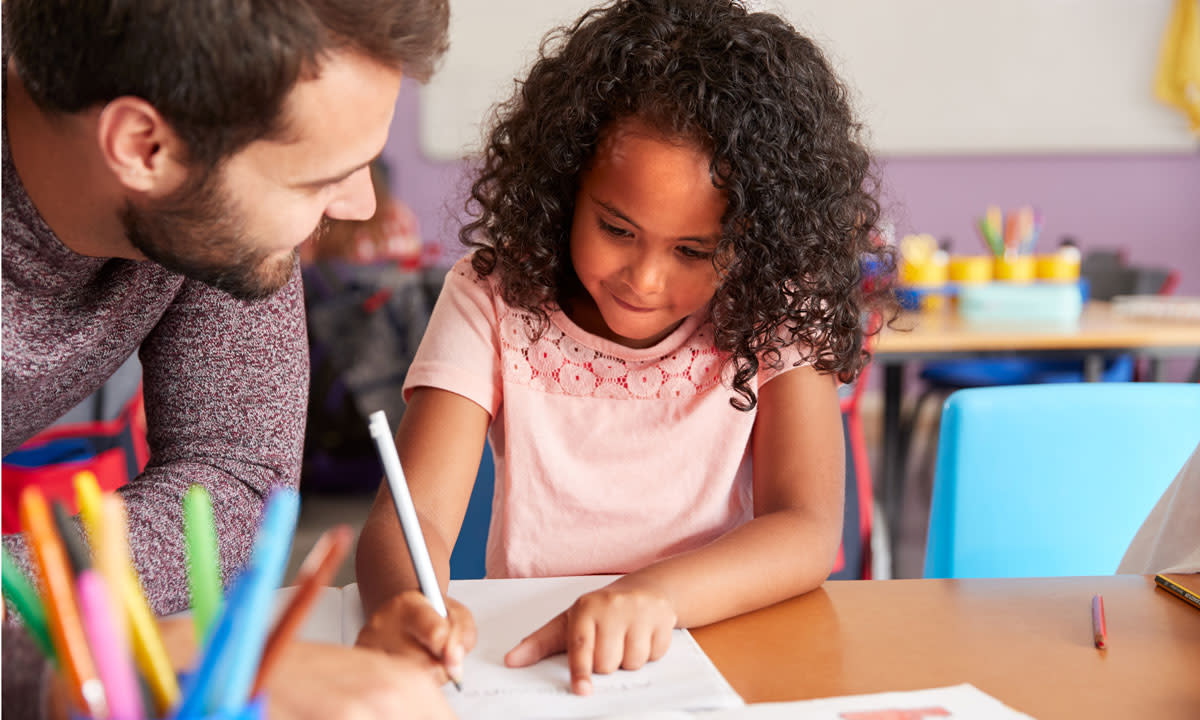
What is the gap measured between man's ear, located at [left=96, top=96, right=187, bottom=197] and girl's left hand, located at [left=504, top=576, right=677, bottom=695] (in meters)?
0.39

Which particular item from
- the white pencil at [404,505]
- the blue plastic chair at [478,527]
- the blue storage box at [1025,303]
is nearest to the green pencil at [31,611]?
the white pencil at [404,505]

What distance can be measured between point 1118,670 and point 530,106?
0.78m

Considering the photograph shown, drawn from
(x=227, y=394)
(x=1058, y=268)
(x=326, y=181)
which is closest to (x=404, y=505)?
(x=326, y=181)

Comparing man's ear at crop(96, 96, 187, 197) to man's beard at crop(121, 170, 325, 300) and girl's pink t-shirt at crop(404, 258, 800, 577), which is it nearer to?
man's beard at crop(121, 170, 325, 300)

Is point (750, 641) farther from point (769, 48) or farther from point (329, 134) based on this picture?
point (769, 48)

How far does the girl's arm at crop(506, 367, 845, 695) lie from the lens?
698mm

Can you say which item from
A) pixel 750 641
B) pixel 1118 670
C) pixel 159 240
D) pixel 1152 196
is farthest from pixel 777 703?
pixel 1152 196

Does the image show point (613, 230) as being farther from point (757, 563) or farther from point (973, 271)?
point (973, 271)

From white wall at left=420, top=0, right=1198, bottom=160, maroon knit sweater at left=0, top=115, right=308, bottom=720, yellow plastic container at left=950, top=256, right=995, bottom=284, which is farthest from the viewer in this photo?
white wall at left=420, top=0, right=1198, bottom=160

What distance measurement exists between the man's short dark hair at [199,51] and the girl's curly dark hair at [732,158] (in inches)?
14.8

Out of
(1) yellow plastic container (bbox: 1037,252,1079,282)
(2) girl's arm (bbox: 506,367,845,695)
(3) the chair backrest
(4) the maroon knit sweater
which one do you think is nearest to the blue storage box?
(1) yellow plastic container (bbox: 1037,252,1079,282)

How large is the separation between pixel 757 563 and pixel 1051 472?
19.2 inches

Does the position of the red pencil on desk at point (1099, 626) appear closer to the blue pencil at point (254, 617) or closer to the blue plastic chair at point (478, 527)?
the blue pencil at point (254, 617)

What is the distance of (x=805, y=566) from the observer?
0.86 meters
